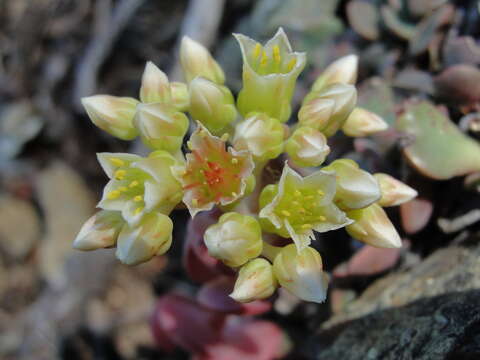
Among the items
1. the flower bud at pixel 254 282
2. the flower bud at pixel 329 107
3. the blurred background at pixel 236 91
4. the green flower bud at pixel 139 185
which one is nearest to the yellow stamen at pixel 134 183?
the green flower bud at pixel 139 185

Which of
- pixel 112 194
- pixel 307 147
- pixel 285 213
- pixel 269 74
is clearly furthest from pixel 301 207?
pixel 112 194

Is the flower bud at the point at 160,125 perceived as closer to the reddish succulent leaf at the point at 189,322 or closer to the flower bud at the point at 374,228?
the flower bud at the point at 374,228

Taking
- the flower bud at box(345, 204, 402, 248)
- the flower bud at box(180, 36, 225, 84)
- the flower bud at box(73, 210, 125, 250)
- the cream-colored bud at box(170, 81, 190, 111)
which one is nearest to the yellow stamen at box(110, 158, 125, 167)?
the flower bud at box(73, 210, 125, 250)

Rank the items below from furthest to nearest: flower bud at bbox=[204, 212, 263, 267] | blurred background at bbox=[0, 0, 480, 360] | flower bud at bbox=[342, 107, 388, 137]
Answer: blurred background at bbox=[0, 0, 480, 360], flower bud at bbox=[342, 107, 388, 137], flower bud at bbox=[204, 212, 263, 267]

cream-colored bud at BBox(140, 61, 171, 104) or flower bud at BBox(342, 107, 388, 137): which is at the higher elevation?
cream-colored bud at BBox(140, 61, 171, 104)

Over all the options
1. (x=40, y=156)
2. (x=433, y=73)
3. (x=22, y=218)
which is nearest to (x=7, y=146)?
(x=40, y=156)

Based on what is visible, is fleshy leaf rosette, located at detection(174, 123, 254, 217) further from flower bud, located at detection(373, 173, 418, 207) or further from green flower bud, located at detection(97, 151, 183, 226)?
flower bud, located at detection(373, 173, 418, 207)

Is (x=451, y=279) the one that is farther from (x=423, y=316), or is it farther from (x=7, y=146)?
(x=7, y=146)
